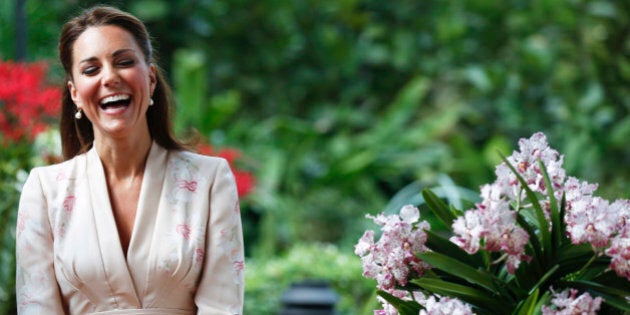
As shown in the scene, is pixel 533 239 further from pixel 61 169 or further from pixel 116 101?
pixel 61 169

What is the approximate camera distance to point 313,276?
5.76m

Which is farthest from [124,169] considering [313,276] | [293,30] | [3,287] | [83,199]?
[293,30]

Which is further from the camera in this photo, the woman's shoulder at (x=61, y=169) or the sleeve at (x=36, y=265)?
the woman's shoulder at (x=61, y=169)

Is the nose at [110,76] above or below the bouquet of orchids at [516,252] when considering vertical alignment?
above

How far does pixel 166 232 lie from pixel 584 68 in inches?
306

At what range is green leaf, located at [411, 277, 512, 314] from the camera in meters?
1.64

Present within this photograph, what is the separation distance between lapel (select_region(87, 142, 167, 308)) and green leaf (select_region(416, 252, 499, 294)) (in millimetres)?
597

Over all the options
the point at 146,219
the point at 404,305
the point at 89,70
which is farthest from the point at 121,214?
the point at 404,305

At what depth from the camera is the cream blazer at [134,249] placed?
1968mm

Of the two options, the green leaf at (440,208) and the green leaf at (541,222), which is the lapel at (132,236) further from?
the green leaf at (541,222)

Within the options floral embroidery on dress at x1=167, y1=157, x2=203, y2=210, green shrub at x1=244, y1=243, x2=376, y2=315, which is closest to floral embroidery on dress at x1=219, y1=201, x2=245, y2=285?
floral embroidery on dress at x1=167, y1=157, x2=203, y2=210

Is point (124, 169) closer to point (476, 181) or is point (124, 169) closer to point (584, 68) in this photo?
point (476, 181)

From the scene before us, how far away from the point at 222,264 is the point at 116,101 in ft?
1.19

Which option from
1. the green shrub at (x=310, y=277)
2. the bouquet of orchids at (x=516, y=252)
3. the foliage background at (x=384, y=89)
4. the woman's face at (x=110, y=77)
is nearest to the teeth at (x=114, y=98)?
the woman's face at (x=110, y=77)
